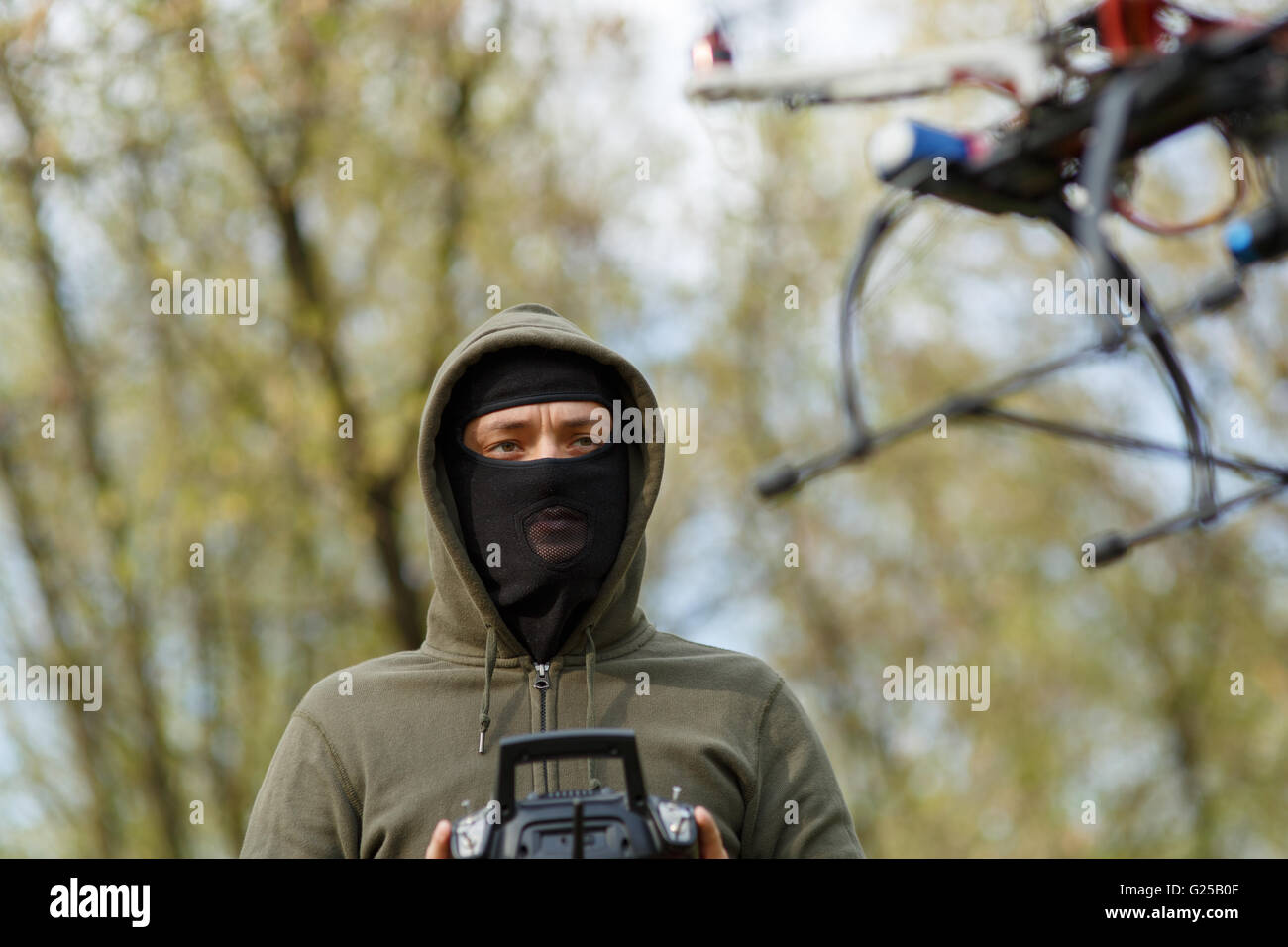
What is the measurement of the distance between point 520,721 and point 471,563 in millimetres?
418

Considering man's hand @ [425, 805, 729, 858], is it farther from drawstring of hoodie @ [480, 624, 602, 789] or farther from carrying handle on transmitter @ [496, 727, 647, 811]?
drawstring of hoodie @ [480, 624, 602, 789]

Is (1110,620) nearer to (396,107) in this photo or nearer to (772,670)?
(396,107)

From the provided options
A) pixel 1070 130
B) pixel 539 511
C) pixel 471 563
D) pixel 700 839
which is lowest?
pixel 700 839

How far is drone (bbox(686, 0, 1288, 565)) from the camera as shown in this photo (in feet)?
6.48

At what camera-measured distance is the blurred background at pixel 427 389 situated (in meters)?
10.8

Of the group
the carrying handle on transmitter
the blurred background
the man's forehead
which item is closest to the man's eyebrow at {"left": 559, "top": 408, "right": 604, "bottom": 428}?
the man's forehead

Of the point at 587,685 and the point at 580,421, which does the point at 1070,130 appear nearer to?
the point at 580,421

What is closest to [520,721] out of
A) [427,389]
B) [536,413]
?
[536,413]

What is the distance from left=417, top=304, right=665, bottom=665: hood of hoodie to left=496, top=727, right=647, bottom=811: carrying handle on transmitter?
705 millimetres

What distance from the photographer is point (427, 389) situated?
1102 centimetres
